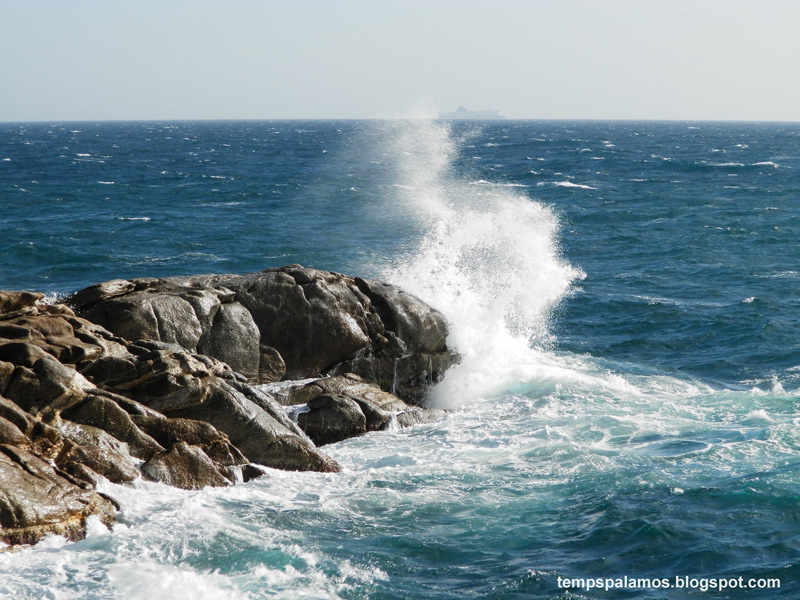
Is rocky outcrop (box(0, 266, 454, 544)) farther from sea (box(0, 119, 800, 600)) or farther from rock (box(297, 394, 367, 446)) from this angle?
sea (box(0, 119, 800, 600))

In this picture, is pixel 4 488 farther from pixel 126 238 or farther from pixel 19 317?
pixel 126 238

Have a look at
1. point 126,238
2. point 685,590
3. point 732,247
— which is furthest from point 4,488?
point 732,247

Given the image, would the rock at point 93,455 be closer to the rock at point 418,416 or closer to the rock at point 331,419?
the rock at point 331,419

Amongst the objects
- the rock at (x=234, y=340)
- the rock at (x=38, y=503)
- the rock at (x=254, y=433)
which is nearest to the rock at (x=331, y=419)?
the rock at (x=254, y=433)

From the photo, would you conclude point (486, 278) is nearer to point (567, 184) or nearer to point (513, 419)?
point (513, 419)

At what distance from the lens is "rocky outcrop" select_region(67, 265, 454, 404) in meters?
15.3

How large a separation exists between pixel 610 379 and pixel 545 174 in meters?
47.6

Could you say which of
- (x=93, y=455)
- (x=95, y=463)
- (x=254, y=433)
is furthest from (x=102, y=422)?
(x=254, y=433)

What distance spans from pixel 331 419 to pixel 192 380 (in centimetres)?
295

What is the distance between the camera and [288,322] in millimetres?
16781

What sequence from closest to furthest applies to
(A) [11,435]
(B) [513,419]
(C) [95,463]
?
1. (A) [11,435]
2. (C) [95,463]
3. (B) [513,419]

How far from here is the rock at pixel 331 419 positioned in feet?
48.8

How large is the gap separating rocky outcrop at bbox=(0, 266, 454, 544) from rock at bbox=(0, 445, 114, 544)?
17 mm

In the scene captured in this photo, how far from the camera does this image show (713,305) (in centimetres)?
2581
